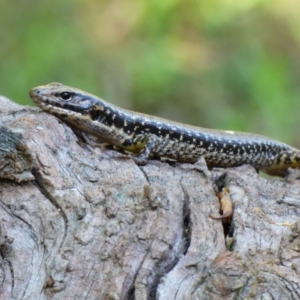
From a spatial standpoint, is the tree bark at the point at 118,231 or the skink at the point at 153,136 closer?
the tree bark at the point at 118,231

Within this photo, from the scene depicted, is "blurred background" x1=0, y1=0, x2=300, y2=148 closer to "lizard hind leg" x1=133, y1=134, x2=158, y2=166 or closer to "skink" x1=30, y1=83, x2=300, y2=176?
"skink" x1=30, y1=83, x2=300, y2=176

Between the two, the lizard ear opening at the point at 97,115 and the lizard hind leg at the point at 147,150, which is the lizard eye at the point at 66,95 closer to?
the lizard ear opening at the point at 97,115

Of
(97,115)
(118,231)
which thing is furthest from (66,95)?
(118,231)

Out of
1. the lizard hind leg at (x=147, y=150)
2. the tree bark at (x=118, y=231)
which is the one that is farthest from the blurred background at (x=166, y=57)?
the tree bark at (x=118, y=231)

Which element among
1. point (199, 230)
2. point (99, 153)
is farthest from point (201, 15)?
point (199, 230)

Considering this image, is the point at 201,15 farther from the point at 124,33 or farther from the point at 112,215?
the point at 112,215

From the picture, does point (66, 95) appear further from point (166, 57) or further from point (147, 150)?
point (166, 57)

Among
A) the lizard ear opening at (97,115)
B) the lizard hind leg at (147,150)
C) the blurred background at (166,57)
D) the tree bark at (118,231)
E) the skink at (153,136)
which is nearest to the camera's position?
the tree bark at (118,231)

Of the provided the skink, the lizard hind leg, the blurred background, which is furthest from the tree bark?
the blurred background
